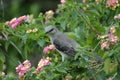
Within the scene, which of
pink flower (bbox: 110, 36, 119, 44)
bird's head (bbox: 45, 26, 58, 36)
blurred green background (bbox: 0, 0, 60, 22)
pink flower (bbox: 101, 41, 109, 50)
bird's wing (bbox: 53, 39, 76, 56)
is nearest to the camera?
pink flower (bbox: 110, 36, 119, 44)

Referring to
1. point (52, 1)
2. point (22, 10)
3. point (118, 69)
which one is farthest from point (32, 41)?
point (52, 1)

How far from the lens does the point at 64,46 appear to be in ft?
19.6

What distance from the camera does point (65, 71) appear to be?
5.10 metres

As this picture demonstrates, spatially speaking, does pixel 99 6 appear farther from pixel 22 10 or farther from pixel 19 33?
pixel 22 10

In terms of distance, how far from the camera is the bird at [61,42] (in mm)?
5715

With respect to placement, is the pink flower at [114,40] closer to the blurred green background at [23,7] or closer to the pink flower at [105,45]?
the pink flower at [105,45]

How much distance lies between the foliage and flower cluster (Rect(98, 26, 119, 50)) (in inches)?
0.7

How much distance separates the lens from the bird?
5715mm

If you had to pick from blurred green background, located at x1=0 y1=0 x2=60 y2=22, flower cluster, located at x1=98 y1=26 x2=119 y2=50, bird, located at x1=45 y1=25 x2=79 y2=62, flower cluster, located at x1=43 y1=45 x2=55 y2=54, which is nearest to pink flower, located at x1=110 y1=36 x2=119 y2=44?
flower cluster, located at x1=98 y1=26 x2=119 y2=50

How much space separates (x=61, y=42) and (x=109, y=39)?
977mm

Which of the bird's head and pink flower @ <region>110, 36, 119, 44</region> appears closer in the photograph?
pink flower @ <region>110, 36, 119, 44</region>

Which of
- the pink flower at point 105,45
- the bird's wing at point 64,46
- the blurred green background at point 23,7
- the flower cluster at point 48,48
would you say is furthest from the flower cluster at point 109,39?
the blurred green background at point 23,7

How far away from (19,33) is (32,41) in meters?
0.17

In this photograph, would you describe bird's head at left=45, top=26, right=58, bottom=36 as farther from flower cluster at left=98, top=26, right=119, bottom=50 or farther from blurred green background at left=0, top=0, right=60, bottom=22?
blurred green background at left=0, top=0, right=60, bottom=22
